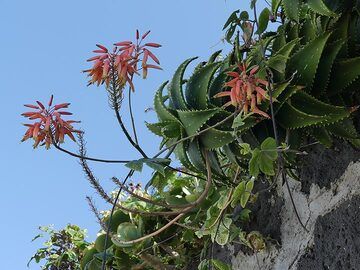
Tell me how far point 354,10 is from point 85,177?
0.75 m

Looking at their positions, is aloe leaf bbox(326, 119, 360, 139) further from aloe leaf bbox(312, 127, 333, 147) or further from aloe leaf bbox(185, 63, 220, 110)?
aloe leaf bbox(185, 63, 220, 110)

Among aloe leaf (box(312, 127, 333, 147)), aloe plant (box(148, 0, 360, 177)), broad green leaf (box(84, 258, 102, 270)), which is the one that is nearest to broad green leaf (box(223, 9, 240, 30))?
aloe plant (box(148, 0, 360, 177))

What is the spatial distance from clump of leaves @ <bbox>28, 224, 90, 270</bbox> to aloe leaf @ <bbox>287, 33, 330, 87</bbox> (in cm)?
167

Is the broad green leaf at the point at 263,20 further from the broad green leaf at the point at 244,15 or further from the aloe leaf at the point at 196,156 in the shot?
the aloe leaf at the point at 196,156

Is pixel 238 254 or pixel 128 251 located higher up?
pixel 128 251

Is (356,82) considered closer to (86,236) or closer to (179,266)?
(179,266)

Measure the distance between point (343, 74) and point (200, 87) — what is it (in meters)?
0.35

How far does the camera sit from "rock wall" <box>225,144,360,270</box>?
57.2 inches

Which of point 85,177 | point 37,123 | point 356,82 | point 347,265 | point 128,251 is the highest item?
point 37,123

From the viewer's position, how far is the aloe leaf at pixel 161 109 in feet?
5.03

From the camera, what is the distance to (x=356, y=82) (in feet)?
4.83

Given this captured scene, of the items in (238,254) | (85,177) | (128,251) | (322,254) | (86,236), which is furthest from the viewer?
(86,236)

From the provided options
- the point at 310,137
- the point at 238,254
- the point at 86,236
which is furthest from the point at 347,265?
the point at 86,236

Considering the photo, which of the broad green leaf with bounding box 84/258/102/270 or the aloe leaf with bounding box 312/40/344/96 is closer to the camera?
the aloe leaf with bounding box 312/40/344/96
